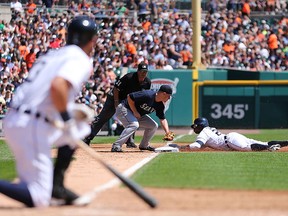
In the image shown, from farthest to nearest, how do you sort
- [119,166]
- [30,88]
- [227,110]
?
1. [227,110]
2. [119,166]
3. [30,88]

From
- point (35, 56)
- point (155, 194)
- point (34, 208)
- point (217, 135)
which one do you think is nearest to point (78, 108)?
point (34, 208)

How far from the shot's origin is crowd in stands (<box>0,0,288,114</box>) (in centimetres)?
2516

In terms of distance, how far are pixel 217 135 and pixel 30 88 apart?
8.19 m

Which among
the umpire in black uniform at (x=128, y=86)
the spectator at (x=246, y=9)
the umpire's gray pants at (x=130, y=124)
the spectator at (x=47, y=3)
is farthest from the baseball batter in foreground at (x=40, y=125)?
the spectator at (x=246, y=9)

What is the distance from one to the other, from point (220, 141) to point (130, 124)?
1.68 metres

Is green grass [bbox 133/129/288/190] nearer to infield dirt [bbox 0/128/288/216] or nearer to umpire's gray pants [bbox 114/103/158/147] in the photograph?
infield dirt [bbox 0/128/288/216]

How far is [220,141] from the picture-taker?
50.4 ft

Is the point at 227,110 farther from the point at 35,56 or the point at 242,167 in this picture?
the point at 242,167

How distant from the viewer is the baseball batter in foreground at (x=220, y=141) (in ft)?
49.0

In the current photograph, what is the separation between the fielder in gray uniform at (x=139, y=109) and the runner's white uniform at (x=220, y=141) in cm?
63

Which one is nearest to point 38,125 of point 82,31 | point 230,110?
point 82,31

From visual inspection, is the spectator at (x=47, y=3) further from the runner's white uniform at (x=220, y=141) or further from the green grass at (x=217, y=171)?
the green grass at (x=217, y=171)

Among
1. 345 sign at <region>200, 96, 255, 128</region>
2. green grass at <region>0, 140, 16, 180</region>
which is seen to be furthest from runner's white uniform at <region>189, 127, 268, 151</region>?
345 sign at <region>200, 96, 255, 128</region>

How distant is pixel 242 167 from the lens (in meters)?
12.0
